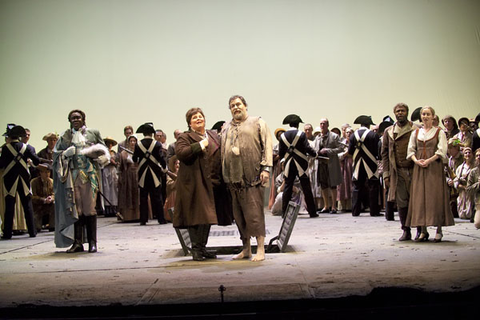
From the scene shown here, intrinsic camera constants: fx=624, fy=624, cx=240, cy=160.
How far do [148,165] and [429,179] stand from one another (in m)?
5.60

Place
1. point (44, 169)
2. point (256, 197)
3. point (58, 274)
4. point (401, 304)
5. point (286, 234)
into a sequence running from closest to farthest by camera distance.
Answer: point (401, 304), point (58, 274), point (256, 197), point (286, 234), point (44, 169)

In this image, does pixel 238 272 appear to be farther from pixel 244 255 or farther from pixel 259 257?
pixel 244 255

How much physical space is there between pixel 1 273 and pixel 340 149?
24.9 feet

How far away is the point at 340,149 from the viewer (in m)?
11.9

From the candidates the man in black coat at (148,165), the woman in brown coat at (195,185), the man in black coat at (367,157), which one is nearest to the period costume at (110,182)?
the man in black coat at (148,165)

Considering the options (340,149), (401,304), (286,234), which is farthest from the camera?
(340,149)

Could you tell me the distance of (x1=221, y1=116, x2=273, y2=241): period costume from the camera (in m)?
5.73

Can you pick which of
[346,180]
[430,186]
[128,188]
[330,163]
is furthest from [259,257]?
[346,180]

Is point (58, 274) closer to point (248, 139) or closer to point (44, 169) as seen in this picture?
point (248, 139)

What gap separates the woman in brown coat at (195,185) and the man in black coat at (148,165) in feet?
16.2

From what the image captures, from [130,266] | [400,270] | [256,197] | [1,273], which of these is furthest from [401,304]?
[1,273]

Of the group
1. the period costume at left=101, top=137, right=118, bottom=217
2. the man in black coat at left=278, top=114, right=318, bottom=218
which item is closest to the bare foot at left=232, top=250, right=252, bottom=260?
the man in black coat at left=278, top=114, right=318, bottom=218

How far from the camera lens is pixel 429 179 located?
655 cm

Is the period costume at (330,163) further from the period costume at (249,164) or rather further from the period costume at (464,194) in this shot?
the period costume at (249,164)
